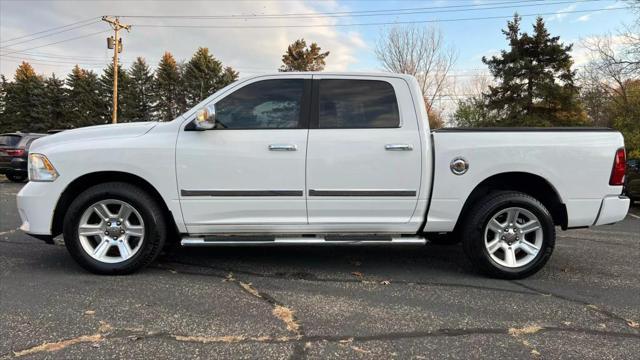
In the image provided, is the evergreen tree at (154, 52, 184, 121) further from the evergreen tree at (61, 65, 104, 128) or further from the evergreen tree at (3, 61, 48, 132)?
the evergreen tree at (3, 61, 48, 132)

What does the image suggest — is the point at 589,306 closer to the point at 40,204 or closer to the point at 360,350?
the point at 360,350

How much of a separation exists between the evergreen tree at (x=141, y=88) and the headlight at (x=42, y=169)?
5532 centimetres

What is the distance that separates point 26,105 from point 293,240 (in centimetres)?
6359

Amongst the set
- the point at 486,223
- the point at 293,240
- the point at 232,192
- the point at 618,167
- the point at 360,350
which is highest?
the point at 618,167

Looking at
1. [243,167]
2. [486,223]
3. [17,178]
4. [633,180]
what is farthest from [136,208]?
[17,178]

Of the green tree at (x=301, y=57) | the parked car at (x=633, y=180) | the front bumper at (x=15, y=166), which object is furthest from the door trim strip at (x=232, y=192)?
the green tree at (x=301, y=57)

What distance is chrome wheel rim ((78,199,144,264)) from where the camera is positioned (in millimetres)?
4359

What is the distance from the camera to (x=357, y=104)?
4.50 meters

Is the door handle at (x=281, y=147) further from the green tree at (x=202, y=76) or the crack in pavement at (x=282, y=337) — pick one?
the green tree at (x=202, y=76)

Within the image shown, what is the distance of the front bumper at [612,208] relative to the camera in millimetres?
4477

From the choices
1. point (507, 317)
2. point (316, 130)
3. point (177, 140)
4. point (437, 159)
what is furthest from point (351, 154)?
point (507, 317)

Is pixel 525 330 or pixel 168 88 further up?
pixel 168 88

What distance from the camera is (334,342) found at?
306 cm

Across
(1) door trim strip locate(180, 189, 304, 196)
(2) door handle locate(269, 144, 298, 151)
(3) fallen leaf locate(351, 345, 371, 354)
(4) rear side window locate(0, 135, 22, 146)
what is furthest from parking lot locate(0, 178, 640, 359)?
(4) rear side window locate(0, 135, 22, 146)
